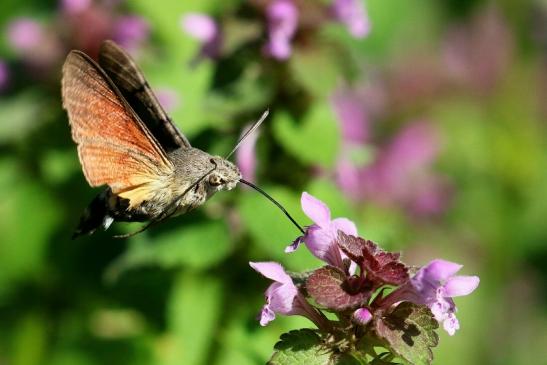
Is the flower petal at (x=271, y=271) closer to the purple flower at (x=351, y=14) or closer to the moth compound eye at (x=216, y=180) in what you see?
the moth compound eye at (x=216, y=180)

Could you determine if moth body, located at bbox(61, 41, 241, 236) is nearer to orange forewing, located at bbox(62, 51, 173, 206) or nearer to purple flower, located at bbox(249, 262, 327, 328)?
orange forewing, located at bbox(62, 51, 173, 206)

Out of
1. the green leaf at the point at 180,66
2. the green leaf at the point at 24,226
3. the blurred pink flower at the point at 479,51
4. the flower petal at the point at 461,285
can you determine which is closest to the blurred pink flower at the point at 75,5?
the green leaf at the point at 180,66

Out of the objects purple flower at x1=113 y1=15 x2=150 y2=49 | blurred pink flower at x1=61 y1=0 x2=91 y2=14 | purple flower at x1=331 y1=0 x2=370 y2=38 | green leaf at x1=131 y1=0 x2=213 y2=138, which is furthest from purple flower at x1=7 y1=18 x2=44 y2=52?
purple flower at x1=331 y1=0 x2=370 y2=38

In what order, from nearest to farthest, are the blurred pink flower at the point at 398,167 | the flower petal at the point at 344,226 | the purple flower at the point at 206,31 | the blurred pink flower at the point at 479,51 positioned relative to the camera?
1. the flower petal at the point at 344,226
2. the purple flower at the point at 206,31
3. the blurred pink flower at the point at 398,167
4. the blurred pink flower at the point at 479,51

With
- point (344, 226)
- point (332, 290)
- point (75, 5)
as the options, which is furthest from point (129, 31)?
point (332, 290)

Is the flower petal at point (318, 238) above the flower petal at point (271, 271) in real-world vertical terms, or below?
above

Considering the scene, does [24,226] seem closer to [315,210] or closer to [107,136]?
[107,136]

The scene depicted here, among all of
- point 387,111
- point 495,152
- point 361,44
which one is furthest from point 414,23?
point 495,152
